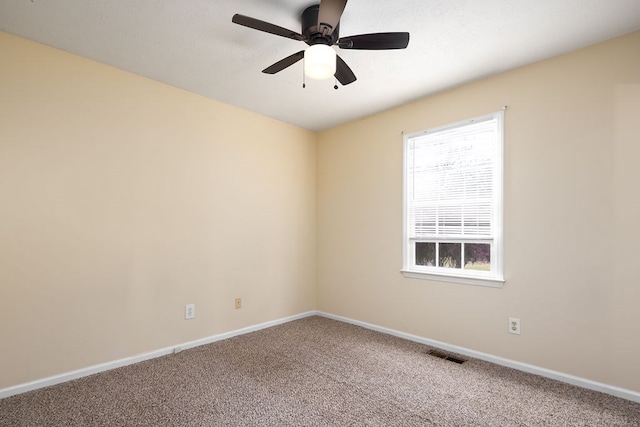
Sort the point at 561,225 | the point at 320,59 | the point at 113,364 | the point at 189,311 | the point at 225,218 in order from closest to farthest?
1. the point at 320,59
2. the point at 561,225
3. the point at 113,364
4. the point at 189,311
5. the point at 225,218

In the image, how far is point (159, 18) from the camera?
2.01 meters

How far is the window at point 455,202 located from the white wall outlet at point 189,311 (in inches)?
84.4

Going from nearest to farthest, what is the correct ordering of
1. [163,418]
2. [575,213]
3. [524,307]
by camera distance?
1. [163,418]
2. [575,213]
3. [524,307]

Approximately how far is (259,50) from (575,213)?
2.60m

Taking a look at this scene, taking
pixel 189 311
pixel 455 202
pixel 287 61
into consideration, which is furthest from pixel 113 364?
pixel 455 202

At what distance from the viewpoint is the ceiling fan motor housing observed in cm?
183

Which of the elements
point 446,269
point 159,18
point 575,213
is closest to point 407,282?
point 446,269

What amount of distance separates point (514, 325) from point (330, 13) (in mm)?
2621

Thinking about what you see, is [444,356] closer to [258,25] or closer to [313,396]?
[313,396]

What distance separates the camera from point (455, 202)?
2.98 meters

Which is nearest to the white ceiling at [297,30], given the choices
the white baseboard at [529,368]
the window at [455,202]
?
the window at [455,202]

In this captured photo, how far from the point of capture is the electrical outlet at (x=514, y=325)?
2.55 metres

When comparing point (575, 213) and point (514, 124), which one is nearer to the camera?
point (575, 213)

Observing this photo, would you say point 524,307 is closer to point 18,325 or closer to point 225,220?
point 225,220
